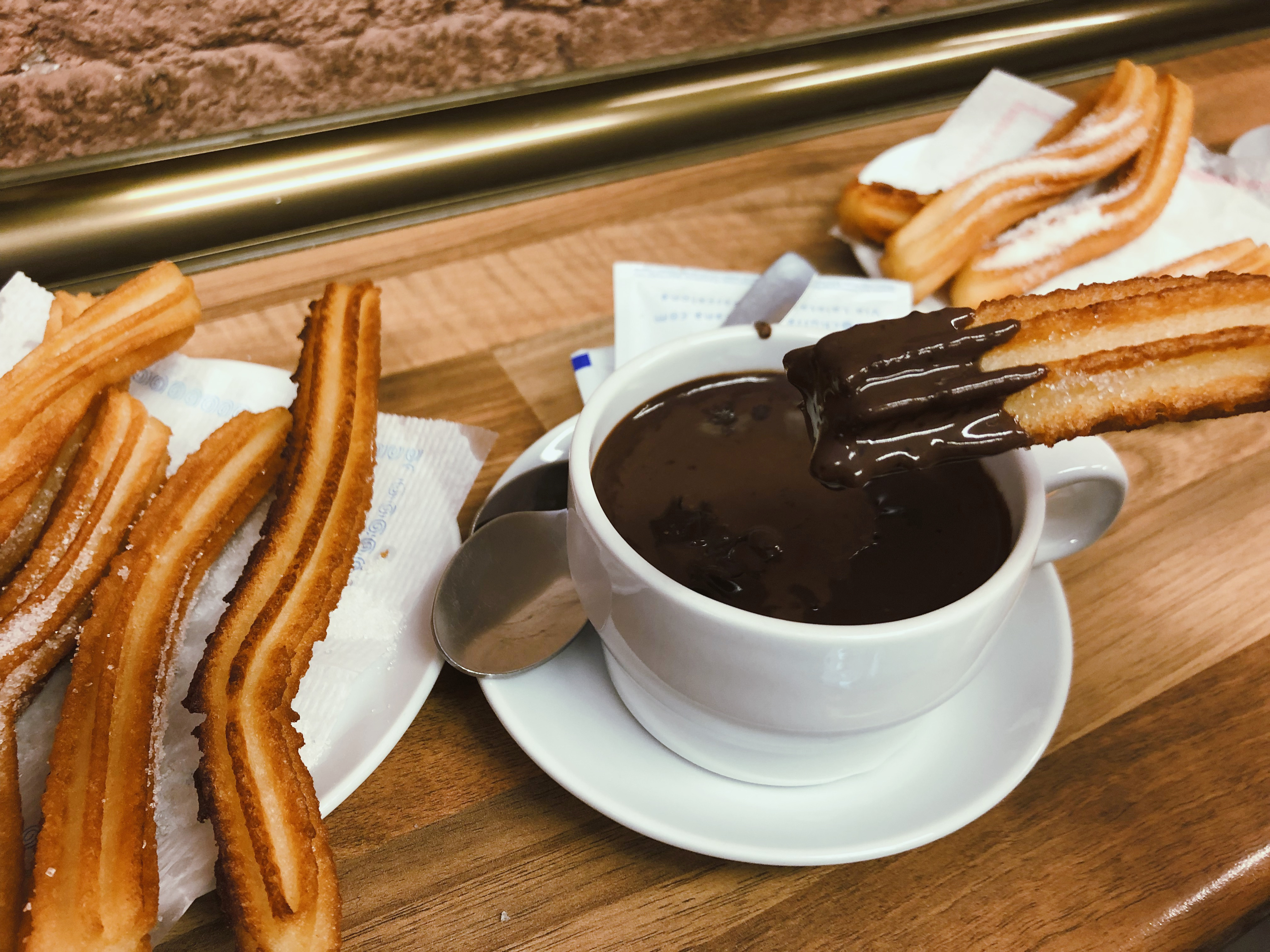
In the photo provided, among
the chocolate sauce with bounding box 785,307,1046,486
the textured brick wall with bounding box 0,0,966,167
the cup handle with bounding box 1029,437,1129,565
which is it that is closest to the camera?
the chocolate sauce with bounding box 785,307,1046,486

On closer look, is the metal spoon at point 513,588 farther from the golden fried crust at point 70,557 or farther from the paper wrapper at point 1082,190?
the paper wrapper at point 1082,190

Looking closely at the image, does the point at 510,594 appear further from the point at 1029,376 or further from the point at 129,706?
the point at 1029,376

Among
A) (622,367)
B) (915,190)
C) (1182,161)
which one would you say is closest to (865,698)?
(622,367)

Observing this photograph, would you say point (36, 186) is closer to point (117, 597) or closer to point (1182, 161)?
point (117, 597)

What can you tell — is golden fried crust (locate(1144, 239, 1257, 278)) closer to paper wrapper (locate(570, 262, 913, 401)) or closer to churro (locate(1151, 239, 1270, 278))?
churro (locate(1151, 239, 1270, 278))

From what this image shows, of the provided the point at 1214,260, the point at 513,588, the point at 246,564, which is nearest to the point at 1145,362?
the point at 513,588

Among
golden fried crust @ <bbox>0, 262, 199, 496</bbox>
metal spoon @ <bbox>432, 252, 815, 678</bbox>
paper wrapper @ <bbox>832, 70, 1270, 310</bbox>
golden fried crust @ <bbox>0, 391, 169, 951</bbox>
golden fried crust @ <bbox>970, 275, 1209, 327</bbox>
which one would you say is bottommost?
paper wrapper @ <bbox>832, 70, 1270, 310</bbox>

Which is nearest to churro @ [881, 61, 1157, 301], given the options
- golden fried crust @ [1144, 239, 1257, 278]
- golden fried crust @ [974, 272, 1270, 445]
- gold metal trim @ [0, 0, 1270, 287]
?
golden fried crust @ [1144, 239, 1257, 278]
